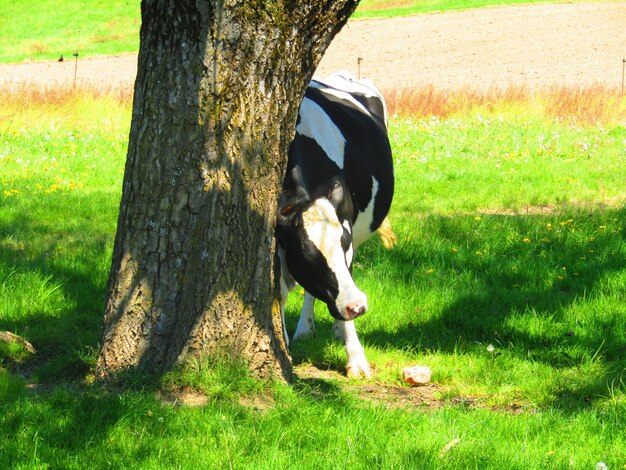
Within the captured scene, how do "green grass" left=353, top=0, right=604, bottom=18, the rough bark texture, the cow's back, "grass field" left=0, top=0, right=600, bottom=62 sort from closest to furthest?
the rough bark texture
the cow's back
"grass field" left=0, top=0, right=600, bottom=62
"green grass" left=353, top=0, right=604, bottom=18

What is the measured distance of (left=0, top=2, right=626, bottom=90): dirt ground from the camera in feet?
80.7

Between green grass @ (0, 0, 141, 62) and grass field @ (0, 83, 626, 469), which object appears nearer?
grass field @ (0, 83, 626, 469)

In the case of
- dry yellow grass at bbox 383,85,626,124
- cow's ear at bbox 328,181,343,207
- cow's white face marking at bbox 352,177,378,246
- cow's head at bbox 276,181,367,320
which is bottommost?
dry yellow grass at bbox 383,85,626,124

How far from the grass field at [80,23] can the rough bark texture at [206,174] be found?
27570 millimetres

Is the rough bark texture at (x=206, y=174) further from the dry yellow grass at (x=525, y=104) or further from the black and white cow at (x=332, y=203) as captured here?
the dry yellow grass at (x=525, y=104)

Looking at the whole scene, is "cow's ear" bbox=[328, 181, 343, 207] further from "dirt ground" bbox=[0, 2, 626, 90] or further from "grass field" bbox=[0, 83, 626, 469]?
"dirt ground" bbox=[0, 2, 626, 90]

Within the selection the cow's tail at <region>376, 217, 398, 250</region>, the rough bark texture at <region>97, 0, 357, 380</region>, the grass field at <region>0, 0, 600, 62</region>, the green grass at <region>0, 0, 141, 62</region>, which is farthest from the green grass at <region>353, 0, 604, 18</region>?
the rough bark texture at <region>97, 0, 357, 380</region>

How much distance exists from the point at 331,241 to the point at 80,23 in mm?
35872

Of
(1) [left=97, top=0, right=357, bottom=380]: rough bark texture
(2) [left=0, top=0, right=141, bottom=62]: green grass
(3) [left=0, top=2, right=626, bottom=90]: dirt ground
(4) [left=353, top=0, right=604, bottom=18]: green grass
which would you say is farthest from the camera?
(4) [left=353, top=0, right=604, bottom=18]: green grass

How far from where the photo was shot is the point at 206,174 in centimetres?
477

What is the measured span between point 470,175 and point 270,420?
25.1 ft

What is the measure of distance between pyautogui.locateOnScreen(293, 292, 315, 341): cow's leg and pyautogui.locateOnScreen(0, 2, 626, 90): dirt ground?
52.1 feet

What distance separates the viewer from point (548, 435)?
460 cm

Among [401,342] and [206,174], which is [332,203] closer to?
[206,174]
